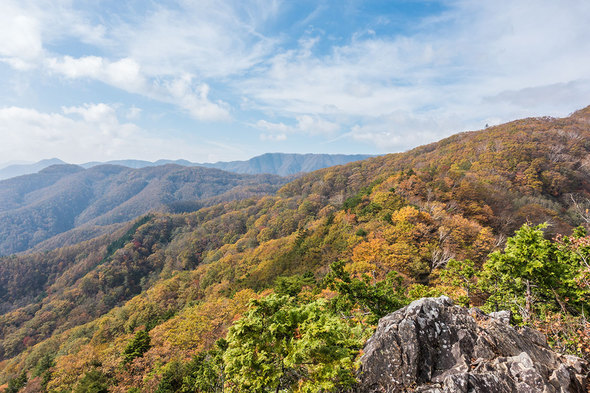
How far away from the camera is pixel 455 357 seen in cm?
708

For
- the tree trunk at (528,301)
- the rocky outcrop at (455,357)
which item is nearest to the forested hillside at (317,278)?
the tree trunk at (528,301)

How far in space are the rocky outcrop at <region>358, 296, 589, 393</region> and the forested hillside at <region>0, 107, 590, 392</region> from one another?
1039 mm

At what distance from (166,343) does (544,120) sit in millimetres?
124306

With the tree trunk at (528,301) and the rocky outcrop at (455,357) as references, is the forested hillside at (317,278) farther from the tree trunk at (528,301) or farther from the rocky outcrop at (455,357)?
the rocky outcrop at (455,357)

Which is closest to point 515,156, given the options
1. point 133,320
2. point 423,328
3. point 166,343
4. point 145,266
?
point 423,328

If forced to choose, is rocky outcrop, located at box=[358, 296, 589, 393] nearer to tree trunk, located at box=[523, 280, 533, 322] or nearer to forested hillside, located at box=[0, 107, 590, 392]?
forested hillside, located at box=[0, 107, 590, 392]

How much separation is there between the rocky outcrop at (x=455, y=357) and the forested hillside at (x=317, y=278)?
3.41ft

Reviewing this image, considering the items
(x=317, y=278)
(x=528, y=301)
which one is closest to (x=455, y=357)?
(x=528, y=301)

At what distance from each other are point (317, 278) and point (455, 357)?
2849cm

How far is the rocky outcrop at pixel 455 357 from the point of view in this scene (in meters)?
6.10

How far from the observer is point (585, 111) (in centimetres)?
9212

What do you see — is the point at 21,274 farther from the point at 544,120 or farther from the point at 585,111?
the point at 585,111

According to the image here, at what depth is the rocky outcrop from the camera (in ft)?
20.0

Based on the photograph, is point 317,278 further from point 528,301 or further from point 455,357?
point 455,357
